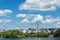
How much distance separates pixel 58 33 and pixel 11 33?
39.8 m

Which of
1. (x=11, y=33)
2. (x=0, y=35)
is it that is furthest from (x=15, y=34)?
(x=0, y=35)

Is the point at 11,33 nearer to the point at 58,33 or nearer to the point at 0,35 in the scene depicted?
the point at 0,35

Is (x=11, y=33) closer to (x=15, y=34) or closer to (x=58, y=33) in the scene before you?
(x=15, y=34)

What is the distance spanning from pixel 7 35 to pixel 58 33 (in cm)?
4263

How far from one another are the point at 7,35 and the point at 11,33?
4339mm

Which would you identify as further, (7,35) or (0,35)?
(0,35)

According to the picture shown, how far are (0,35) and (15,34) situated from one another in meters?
25.1

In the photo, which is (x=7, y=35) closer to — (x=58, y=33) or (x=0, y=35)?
(x=0, y=35)

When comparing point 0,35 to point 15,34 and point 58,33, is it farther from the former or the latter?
point 58,33

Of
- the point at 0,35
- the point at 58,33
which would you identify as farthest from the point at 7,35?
the point at 58,33

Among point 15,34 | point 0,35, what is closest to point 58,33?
point 15,34

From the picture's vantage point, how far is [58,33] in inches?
7259

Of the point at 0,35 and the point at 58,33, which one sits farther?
the point at 0,35

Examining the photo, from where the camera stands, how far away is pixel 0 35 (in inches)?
7761
